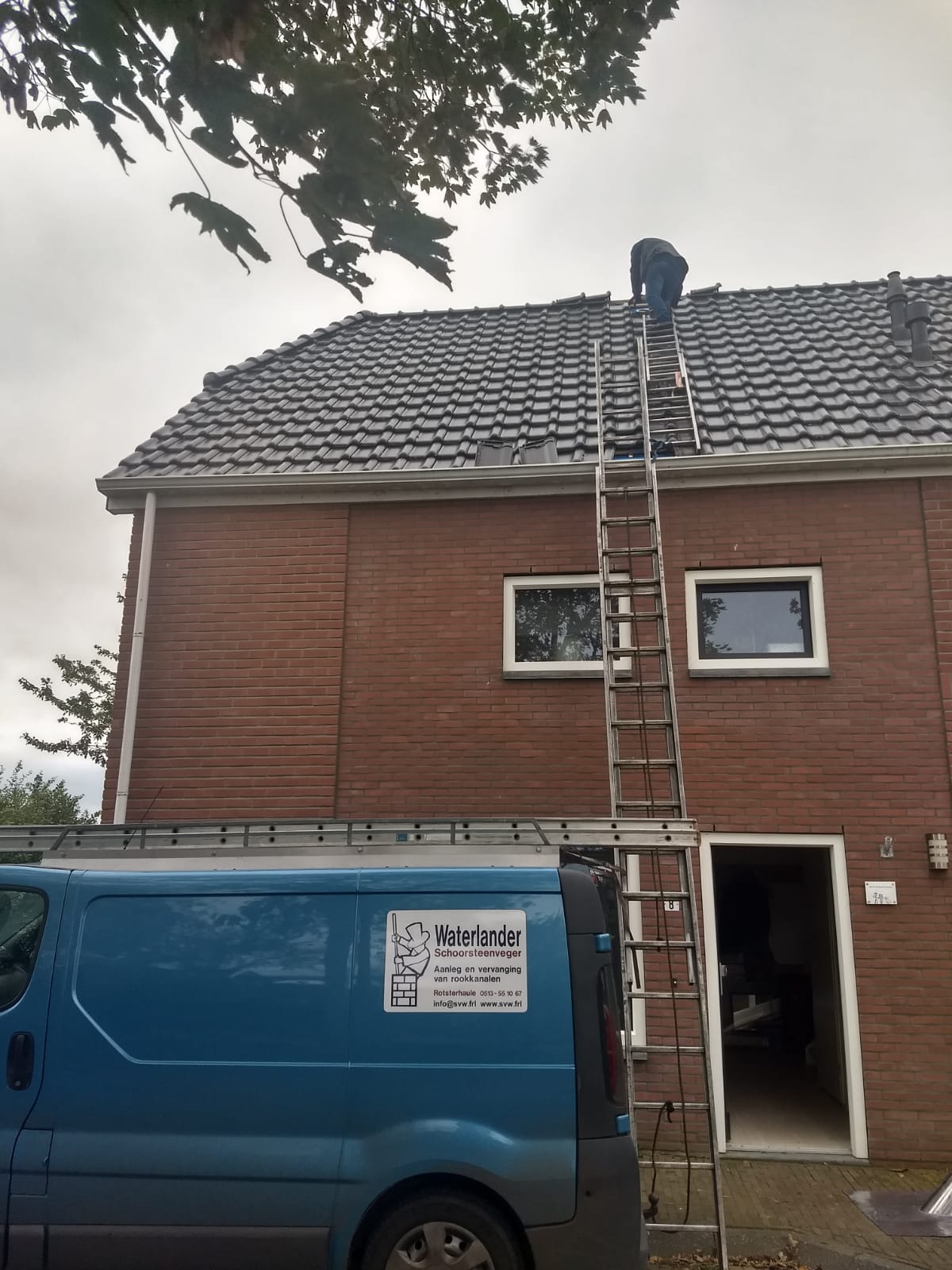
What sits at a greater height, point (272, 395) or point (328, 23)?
point (272, 395)

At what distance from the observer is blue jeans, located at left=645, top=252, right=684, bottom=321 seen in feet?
34.3

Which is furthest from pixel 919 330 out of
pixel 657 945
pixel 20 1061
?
pixel 20 1061

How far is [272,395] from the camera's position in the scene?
30.9 feet

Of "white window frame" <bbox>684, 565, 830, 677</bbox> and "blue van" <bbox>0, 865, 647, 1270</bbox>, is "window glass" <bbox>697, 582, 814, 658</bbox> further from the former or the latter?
"blue van" <bbox>0, 865, 647, 1270</bbox>

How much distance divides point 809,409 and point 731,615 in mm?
2217

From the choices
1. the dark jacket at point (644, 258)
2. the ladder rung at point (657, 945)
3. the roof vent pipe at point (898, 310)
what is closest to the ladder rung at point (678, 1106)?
the ladder rung at point (657, 945)

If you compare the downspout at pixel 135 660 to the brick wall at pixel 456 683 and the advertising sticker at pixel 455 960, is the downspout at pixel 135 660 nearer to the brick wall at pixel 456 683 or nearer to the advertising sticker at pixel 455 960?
the brick wall at pixel 456 683

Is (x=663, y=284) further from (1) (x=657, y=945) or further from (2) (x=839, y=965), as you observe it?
(1) (x=657, y=945)

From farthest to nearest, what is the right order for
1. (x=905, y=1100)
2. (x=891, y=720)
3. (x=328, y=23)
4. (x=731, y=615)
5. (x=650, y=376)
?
(x=650, y=376), (x=731, y=615), (x=891, y=720), (x=905, y=1100), (x=328, y=23)

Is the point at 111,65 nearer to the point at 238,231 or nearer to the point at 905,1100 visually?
the point at 238,231

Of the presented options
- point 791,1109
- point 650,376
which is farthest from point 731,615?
point 791,1109

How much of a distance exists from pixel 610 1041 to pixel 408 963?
2.97 feet

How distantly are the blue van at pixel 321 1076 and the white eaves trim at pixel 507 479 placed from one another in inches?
169

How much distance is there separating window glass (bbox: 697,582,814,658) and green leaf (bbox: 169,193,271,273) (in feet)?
17.1
